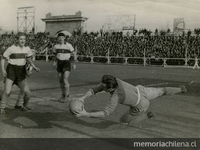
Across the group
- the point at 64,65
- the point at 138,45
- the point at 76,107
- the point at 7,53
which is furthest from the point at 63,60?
the point at 138,45

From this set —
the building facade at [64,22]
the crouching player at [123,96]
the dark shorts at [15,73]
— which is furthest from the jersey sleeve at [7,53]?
the building facade at [64,22]

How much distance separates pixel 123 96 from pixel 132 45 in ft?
79.7

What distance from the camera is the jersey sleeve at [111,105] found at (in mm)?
4293

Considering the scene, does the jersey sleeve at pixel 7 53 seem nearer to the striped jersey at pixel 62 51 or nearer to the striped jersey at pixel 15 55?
the striped jersey at pixel 15 55

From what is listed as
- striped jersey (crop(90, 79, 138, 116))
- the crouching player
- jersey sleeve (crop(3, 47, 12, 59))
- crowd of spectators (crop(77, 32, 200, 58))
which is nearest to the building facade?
crowd of spectators (crop(77, 32, 200, 58))

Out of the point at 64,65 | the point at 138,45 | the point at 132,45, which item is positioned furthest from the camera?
the point at 132,45

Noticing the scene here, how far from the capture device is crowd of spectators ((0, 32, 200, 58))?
25.0 meters

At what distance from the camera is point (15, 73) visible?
6.44m

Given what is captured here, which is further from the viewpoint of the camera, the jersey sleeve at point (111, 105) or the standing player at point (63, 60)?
the standing player at point (63, 60)

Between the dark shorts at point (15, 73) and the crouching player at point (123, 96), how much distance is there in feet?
7.85

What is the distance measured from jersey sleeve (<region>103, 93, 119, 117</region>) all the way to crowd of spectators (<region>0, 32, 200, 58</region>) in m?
21.4

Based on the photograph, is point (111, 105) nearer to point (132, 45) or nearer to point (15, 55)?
point (15, 55)
